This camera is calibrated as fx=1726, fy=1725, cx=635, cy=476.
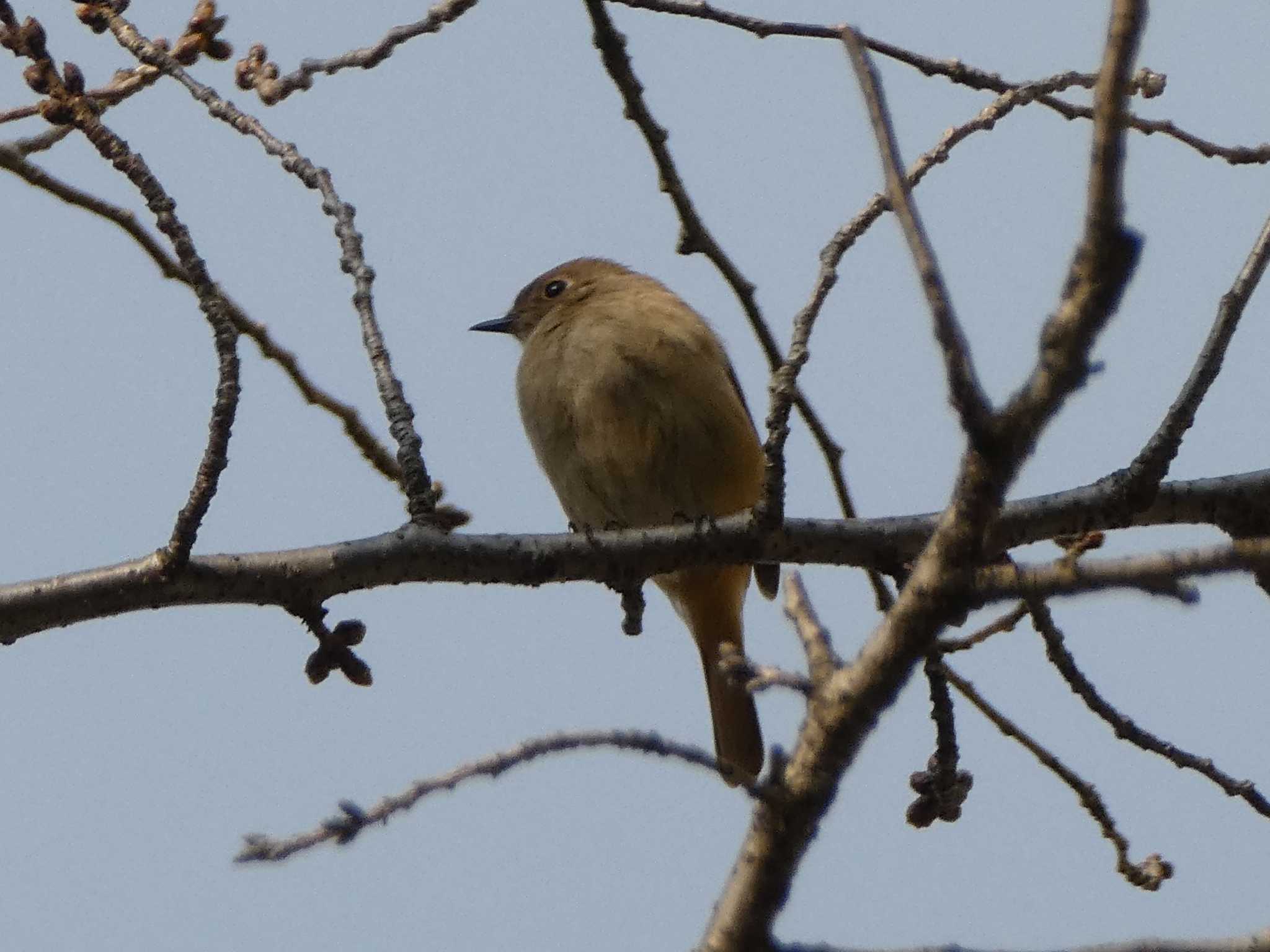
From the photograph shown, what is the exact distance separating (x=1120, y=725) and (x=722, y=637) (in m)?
3.14

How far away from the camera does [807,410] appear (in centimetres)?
423

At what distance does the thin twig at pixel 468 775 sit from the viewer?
2152 millimetres

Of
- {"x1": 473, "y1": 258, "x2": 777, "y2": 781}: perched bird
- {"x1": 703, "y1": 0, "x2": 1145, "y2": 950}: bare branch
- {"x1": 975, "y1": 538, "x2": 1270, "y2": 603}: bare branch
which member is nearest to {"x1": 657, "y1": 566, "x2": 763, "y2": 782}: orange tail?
{"x1": 473, "y1": 258, "x2": 777, "y2": 781}: perched bird

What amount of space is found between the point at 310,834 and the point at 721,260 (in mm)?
2045

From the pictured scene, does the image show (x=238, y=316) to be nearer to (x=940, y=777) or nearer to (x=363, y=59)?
(x=363, y=59)

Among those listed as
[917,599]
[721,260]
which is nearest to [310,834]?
[917,599]

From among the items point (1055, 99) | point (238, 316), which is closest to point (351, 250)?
point (238, 316)

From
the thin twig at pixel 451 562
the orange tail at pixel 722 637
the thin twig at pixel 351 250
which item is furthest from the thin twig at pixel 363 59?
the orange tail at pixel 722 637

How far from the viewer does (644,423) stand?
19.1ft

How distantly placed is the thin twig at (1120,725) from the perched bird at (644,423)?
205cm

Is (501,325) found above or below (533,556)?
above

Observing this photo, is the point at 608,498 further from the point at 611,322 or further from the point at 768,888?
the point at 768,888

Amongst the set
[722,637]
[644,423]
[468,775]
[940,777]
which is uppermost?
[644,423]

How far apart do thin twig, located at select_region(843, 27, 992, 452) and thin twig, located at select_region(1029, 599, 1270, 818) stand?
1.44m
